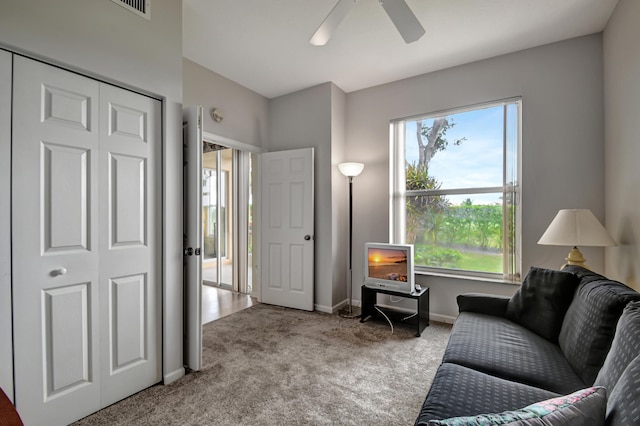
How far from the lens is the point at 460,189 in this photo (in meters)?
3.26

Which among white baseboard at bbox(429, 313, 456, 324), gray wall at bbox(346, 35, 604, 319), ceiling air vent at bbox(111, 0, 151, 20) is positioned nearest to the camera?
ceiling air vent at bbox(111, 0, 151, 20)

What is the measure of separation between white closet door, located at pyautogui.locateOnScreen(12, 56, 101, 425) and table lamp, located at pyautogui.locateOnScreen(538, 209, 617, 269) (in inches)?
122

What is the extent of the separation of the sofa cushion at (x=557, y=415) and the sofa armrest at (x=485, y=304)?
1463 mm

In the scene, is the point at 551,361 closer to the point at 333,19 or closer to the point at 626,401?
the point at 626,401

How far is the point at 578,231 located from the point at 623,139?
0.75m

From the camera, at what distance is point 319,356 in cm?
249

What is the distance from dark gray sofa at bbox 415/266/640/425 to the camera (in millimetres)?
954

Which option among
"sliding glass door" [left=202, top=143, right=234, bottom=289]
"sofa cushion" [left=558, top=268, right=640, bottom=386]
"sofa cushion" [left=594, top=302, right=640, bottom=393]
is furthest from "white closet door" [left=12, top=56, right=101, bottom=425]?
"sliding glass door" [left=202, top=143, right=234, bottom=289]

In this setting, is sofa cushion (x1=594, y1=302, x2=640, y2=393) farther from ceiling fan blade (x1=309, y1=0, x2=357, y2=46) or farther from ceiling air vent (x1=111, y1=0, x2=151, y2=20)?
ceiling air vent (x1=111, y1=0, x2=151, y2=20)

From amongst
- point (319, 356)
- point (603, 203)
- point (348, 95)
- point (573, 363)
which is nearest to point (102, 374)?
point (319, 356)

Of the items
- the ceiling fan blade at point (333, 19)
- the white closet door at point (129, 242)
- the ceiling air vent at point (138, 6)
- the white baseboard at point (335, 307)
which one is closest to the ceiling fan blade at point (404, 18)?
the ceiling fan blade at point (333, 19)

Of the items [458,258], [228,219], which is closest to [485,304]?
[458,258]

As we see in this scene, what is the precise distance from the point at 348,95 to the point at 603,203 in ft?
9.29

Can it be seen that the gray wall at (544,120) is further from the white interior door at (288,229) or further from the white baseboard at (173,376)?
the white baseboard at (173,376)
